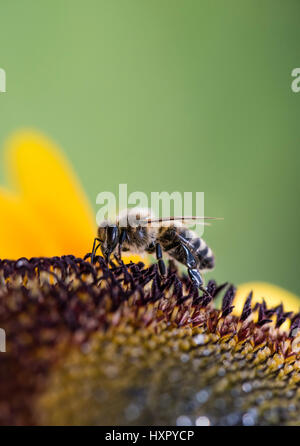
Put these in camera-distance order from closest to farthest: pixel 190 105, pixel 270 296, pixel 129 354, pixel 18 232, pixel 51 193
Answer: pixel 129 354 < pixel 18 232 < pixel 51 193 < pixel 270 296 < pixel 190 105

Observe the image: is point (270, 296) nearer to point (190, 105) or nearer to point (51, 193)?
point (51, 193)

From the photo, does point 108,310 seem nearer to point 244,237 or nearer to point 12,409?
point 12,409

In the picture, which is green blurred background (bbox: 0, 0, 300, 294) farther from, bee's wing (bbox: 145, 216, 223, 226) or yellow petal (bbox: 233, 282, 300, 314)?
bee's wing (bbox: 145, 216, 223, 226)

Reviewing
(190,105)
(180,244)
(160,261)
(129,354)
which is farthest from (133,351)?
(190,105)

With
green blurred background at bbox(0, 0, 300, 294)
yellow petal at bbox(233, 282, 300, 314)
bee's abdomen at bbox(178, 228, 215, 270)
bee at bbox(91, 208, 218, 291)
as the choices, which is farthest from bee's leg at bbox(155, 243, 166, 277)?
green blurred background at bbox(0, 0, 300, 294)

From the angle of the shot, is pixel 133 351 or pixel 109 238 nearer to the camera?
pixel 133 351
